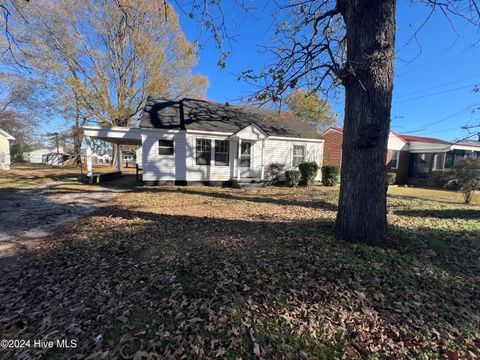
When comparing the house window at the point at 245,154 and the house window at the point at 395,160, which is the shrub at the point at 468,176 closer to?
the house window at the point at 395,160

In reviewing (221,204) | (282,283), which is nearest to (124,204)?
(221,204)

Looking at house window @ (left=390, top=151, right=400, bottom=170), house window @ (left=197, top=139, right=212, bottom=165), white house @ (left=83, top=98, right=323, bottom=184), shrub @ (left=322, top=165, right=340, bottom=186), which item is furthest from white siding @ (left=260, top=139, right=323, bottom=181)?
house window @ (left=390, top=151, right=400, bottom=170)

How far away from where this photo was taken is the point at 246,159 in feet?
46.0

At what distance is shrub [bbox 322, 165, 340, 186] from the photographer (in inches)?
596

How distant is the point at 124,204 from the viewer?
26.1 ft

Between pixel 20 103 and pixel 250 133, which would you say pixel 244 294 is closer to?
pixel 250 133

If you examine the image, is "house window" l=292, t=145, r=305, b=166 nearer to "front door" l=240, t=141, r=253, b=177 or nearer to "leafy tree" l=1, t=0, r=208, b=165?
"front door" l=240, t=141, r=253, b=177

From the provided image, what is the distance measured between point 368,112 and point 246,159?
401 inches

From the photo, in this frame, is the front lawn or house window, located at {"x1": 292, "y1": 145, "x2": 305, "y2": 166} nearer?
the front lawn

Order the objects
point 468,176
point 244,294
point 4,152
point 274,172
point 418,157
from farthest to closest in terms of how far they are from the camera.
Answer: point 4,152 < point 418,157 < point 274,172 < point 468,176 < point 244,294

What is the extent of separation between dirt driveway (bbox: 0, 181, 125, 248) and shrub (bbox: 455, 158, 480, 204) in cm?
1518

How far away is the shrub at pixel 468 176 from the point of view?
981 cm

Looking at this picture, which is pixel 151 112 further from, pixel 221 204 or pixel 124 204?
pixel 221 204

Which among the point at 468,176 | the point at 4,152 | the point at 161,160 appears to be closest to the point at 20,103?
the point at 4,152
